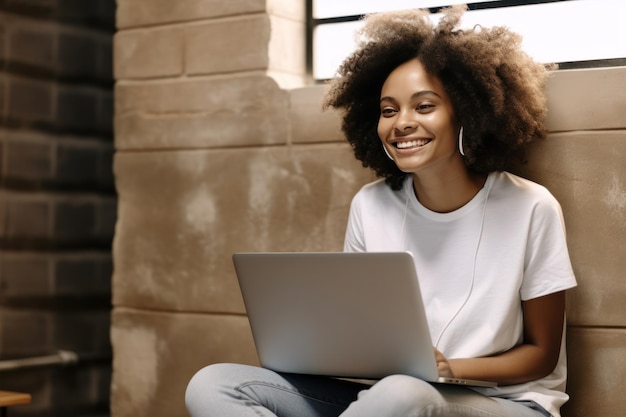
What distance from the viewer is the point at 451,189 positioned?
2.18 m

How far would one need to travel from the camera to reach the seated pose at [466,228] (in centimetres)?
202

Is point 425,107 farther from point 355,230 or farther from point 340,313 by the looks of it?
point 340,313

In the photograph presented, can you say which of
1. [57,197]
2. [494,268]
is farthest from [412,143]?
[57,197]

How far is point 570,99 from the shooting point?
7.36ft

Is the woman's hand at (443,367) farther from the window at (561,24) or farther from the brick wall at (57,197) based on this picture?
the brick wall at (57,197)

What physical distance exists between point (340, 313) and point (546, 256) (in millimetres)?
499

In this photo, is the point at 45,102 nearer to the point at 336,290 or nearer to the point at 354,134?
the point at 354,134

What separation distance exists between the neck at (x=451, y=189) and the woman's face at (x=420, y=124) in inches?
1.3

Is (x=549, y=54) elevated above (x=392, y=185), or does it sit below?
above

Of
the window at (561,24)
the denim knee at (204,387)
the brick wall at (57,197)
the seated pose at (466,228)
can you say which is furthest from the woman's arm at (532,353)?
the brick wall at (57,197)

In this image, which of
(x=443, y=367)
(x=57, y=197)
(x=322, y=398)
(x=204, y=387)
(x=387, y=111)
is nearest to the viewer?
(x=443, y=367)

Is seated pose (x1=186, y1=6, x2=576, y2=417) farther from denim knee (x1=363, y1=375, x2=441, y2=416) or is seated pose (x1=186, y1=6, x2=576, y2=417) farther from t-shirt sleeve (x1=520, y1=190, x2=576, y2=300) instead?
denim knee (x1=363, y1=375, x2=441, y2=416)

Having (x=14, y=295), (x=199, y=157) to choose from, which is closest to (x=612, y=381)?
(x=199, y=157)

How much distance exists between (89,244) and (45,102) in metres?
0.52
